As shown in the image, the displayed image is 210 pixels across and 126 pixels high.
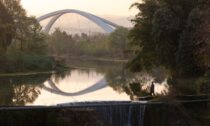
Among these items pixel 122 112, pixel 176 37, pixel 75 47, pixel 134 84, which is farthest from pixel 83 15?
pixel 122 112

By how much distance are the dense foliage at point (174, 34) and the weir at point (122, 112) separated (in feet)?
21.4

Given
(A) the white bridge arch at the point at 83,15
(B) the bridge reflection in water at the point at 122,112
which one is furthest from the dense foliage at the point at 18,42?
(A) the white bridge arch at the point at 83,15

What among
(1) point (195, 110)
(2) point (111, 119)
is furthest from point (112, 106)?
(1) point (195, 110)

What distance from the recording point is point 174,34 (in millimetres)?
24578

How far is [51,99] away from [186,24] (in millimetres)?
7668

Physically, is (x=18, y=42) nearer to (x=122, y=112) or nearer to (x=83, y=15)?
(x=122, y=112)

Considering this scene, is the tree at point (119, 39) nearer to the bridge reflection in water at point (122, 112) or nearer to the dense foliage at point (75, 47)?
the dense foliage at point (75, 47)

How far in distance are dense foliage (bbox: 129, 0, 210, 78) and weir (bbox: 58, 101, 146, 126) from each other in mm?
6529

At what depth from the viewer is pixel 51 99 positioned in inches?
873

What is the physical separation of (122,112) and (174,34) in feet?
34.7

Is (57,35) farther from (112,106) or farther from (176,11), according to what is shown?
(112,106)

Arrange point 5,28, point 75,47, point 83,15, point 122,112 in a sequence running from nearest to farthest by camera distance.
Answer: point 122,112, point 5,28, point 75,47, point 83,15

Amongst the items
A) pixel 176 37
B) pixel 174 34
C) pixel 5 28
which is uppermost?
pixel 5 28

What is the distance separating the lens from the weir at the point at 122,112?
47.8 feet
